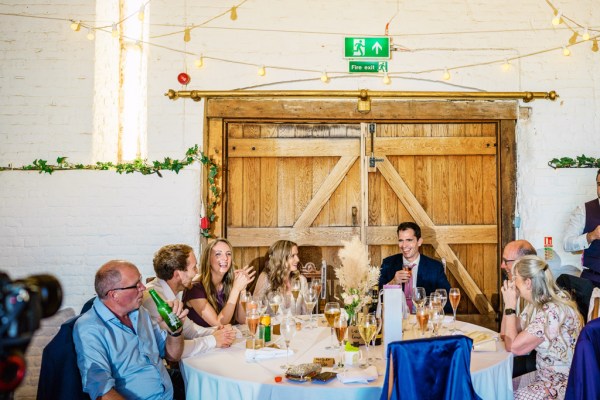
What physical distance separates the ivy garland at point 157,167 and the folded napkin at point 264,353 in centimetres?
218

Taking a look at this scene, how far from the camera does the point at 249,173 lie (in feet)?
16.3

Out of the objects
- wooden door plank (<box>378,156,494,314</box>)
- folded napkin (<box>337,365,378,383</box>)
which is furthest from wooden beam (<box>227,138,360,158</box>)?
folded napkin (<box>337,365,378,383</box>)

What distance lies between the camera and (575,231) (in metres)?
4.67

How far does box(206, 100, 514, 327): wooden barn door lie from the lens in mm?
4957

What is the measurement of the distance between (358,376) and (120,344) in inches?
43.1

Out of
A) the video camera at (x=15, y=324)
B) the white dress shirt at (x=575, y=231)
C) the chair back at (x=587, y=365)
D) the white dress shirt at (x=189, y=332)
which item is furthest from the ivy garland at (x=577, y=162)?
the video camera at (x=15, y=324)

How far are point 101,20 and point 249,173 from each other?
1905 mm

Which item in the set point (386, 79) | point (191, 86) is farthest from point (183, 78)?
point (386, 79)

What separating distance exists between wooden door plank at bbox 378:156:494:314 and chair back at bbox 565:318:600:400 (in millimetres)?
2678

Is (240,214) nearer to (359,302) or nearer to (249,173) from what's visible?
(249,173)

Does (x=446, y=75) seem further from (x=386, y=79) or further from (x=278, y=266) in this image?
(x=278, y=266)

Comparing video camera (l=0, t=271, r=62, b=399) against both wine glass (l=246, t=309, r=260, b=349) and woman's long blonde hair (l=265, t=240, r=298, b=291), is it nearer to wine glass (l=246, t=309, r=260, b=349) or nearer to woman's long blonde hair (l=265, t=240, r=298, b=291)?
wine glass (l=246, t=309, r=260, b=349)

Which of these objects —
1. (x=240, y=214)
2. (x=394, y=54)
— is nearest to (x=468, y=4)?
(x=394, y=54)

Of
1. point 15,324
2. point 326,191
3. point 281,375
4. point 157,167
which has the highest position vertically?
point 157,167
